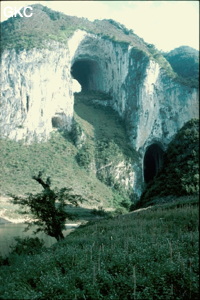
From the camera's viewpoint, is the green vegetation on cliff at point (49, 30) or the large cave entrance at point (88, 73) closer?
the green vegetation on cliff at point (49, 30)

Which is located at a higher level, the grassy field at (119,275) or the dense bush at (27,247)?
the grassy field at (119,275)

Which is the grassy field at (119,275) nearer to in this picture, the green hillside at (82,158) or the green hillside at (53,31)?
the green hillside at (82,158)

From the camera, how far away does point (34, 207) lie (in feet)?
54.6

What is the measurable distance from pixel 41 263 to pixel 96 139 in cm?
5868

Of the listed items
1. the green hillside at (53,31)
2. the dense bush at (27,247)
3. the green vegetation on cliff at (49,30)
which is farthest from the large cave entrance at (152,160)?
the dense bush at (27,247)

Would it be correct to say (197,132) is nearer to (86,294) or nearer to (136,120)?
(86,294)

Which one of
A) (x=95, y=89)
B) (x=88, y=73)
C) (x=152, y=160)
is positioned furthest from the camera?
(x=88, y=73)

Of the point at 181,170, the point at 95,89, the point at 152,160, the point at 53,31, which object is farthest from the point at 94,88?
the point at 181,170

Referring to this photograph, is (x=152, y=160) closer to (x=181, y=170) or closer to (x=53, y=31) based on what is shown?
(x=53, y=31)

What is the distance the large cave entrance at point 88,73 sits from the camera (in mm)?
81375

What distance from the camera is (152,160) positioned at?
253ft

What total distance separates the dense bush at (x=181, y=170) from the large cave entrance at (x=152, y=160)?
4452 cm

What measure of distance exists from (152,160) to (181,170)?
5637 centimetres

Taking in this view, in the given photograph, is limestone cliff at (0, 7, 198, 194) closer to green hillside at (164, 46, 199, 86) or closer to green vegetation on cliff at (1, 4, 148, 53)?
green vegetation on cliff at (1, 4, 148, 53)
